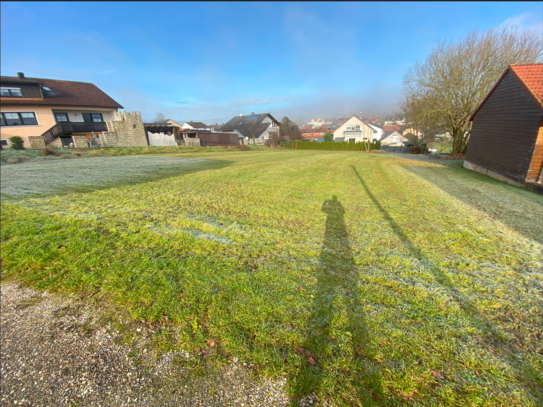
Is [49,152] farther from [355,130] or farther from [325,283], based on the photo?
[355,130]

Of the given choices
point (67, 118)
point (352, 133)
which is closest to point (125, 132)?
point (67, 118)

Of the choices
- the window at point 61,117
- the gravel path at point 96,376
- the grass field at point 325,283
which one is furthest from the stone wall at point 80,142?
the gravel path at point 96,376

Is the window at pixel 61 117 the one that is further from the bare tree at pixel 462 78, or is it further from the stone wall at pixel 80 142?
the bare tree at pixel 462 78

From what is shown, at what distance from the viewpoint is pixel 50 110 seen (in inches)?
955

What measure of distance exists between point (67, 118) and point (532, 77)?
36934 millimetres

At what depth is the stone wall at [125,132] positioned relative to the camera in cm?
2259

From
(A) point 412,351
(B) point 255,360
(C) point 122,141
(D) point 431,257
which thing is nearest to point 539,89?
(D) point 431,257

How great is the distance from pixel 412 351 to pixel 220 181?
24.5ft

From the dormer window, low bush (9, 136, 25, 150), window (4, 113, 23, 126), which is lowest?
low bush (9, 136, 25, 150)

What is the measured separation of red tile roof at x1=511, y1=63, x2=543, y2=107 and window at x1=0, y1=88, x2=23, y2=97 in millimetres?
38869

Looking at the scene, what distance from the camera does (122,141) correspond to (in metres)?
23.5

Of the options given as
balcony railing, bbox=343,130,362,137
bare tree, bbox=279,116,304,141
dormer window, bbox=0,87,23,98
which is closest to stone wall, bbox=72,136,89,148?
dormer window, bbox=0,87,23,98

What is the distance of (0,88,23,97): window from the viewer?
74.6 feet

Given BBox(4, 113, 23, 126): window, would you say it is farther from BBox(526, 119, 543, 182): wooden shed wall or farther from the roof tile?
BBox(526, 119, 543, 182): wooden shed wall
